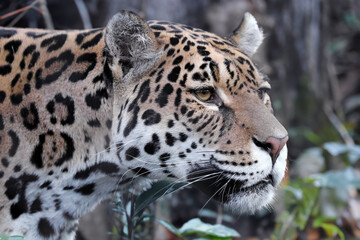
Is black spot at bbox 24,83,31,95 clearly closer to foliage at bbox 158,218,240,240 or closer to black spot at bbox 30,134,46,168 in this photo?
black spot at bbox 30,134,46,168

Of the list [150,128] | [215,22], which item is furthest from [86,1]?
[150,128]

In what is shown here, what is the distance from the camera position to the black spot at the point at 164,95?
141 inches

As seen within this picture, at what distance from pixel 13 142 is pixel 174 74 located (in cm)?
115

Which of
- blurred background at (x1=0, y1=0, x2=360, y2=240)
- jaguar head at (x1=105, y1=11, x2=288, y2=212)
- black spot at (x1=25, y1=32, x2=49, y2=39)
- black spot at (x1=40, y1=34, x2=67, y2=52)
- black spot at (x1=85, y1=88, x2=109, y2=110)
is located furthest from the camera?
blurred background at (x1=0, y1=0, x2=360, y2=240)

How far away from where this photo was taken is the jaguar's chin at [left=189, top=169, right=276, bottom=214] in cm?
361

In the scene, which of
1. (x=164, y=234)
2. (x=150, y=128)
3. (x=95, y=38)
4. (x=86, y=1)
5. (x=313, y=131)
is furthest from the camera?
(x=313, y=131)

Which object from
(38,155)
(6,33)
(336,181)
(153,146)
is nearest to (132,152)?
(153,146)

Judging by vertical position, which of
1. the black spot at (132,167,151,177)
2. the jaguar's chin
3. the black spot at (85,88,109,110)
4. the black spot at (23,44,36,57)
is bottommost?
the jaguar's chin

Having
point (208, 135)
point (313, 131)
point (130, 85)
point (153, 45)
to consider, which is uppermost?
point (153, 45)

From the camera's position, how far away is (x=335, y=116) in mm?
10078

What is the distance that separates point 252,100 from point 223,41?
57 centimetres

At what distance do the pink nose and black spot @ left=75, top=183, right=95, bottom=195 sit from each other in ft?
3.85

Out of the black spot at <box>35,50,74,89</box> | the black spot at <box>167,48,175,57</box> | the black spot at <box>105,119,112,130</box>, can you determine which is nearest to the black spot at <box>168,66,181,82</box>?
the black spot at <box>167,48,175,57</box>

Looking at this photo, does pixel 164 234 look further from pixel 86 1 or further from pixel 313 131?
pixel 313 131
